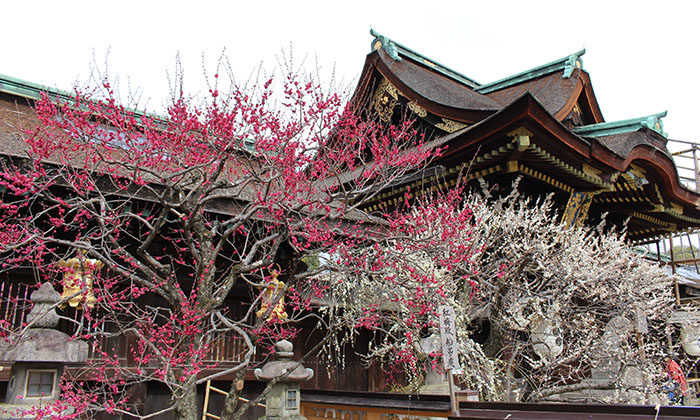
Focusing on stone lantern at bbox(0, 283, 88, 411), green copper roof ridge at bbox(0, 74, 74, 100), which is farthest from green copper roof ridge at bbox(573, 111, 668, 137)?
green copper roof ridge at bbox(0, 74, 74, 100)

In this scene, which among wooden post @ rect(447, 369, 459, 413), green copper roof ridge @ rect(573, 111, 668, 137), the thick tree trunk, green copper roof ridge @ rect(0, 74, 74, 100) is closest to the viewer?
the thick tree trunk

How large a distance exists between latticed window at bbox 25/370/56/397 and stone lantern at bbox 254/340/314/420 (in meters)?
2.08

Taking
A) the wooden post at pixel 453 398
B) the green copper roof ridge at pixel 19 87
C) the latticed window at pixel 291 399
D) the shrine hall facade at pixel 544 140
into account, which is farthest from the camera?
the green copper roof ridge at pixel 19 87

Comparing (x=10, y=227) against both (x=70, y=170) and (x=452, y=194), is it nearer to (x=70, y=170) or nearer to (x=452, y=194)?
(x=70, y=170)

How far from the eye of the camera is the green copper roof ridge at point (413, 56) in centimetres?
1497

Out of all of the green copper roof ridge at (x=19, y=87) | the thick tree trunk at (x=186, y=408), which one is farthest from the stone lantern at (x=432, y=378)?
the green copper roof ridge at (x=19, y=87)

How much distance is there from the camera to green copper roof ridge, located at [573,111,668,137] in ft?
40.4

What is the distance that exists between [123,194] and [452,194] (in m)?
5.37

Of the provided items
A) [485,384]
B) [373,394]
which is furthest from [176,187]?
[485,384]

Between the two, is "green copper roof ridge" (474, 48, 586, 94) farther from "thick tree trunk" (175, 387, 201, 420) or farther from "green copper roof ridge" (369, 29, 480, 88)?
"thick tree trunk" (175, 387, 201, 420)

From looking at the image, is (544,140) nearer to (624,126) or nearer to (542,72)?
(624,126)

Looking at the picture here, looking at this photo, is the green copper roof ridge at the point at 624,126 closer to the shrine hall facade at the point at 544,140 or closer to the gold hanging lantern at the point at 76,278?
the shrine hall facade at the point at 544,140

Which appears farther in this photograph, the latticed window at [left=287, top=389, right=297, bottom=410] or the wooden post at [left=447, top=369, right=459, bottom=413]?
the latticed window at [left=287, top=389, right=297, bottom=410]

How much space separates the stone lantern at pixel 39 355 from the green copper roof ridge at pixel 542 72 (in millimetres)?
13011
